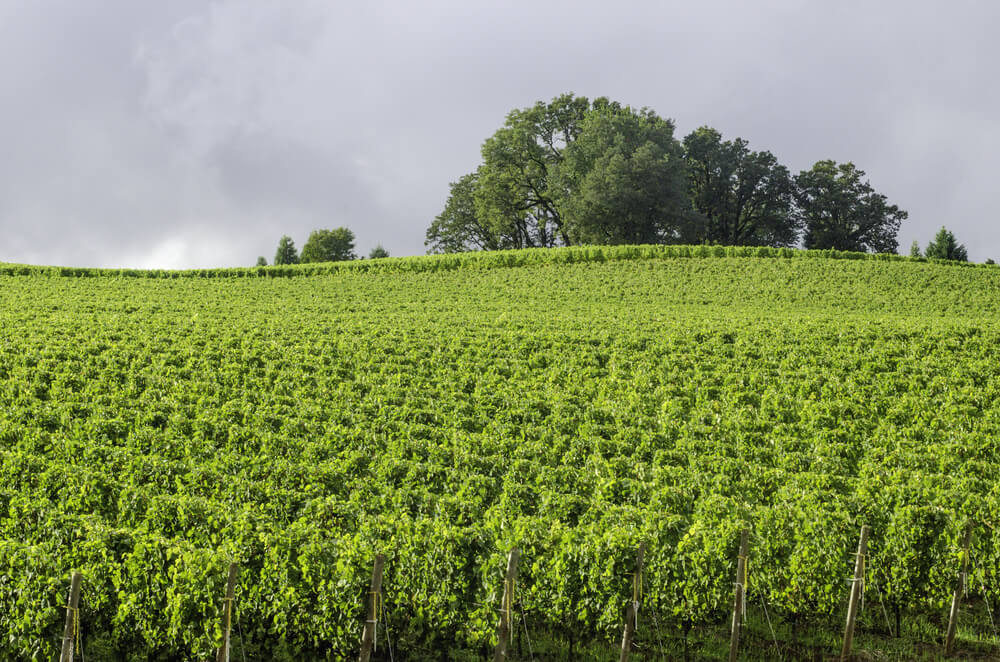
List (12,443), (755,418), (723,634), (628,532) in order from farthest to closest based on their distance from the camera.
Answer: (755,418), (12,443), (723,634), (628,532)

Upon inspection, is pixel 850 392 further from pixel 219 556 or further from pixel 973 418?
Answer: pixel 219 556

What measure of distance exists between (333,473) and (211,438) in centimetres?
386

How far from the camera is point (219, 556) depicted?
8.73 metres

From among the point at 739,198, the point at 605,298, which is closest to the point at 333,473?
the point at 605,298

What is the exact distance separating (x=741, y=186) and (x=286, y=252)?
174 feet

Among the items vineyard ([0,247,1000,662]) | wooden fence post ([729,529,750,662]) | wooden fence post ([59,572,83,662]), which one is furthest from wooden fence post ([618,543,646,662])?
wooden fence post ([59,572,83,662])

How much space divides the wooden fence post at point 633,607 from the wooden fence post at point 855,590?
2834mm

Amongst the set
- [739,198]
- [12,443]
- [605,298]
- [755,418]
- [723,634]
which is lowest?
[723,634]

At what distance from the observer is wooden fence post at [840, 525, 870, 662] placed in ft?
31.9

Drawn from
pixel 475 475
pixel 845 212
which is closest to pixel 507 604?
pixel 475 475

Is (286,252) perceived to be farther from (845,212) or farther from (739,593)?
(739,593)

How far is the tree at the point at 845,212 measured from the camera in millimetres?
74000

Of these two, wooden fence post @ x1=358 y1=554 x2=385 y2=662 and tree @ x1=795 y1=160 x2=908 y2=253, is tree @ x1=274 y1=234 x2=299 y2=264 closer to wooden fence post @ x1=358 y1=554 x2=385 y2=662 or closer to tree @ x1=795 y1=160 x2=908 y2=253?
tree @ x1=795 y1=160 x2=908 y2=253

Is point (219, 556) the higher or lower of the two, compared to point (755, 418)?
lower
